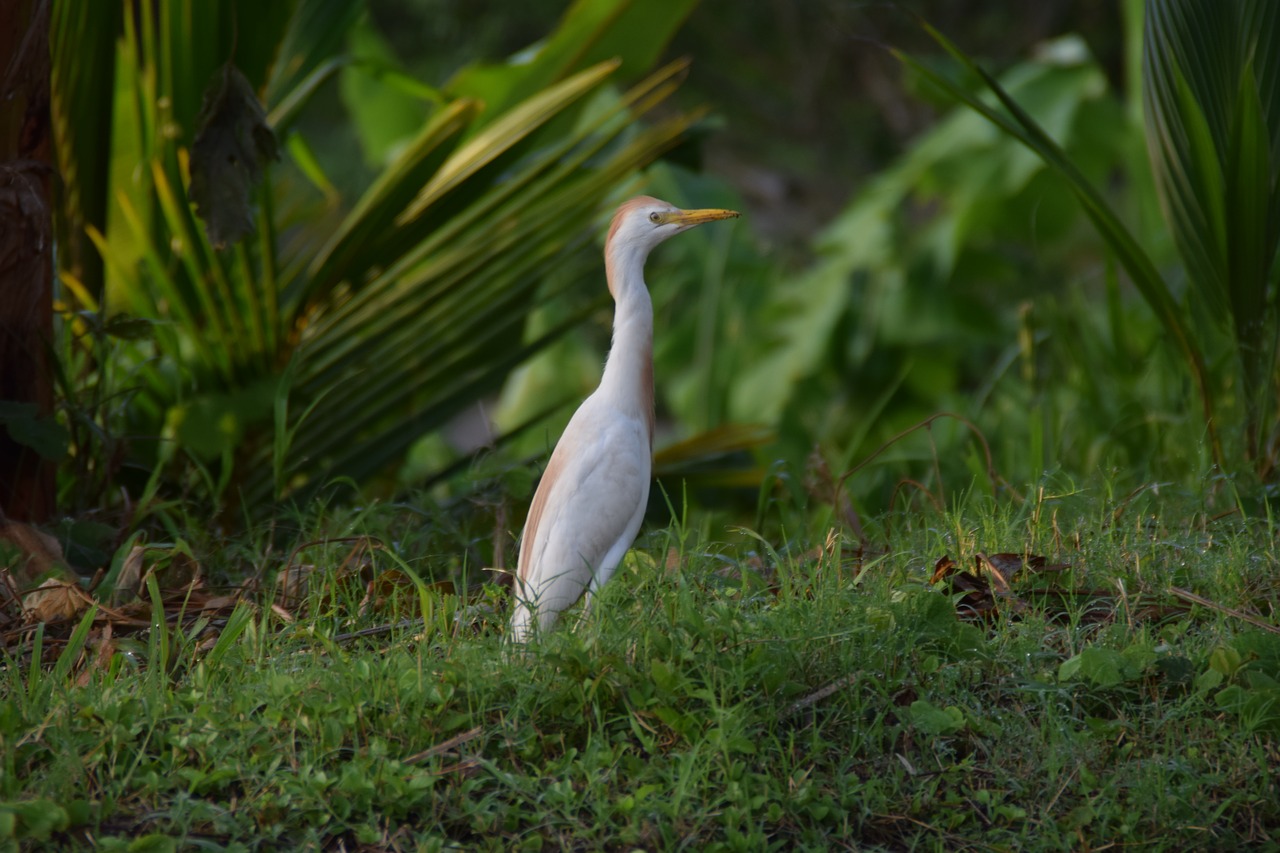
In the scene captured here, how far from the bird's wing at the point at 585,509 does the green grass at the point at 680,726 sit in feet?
0.51

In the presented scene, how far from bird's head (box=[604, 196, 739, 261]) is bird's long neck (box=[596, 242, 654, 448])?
0.02m

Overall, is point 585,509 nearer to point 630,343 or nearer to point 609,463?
point 609,463

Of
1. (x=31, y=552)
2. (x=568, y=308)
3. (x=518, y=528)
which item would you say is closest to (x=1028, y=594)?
(x=518, y=528)

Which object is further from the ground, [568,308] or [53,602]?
[53,602]

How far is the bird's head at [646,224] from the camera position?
8.23 feet

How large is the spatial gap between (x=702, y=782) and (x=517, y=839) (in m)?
0.27

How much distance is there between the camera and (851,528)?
299 cm

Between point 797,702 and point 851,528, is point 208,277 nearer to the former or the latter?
point 851,528

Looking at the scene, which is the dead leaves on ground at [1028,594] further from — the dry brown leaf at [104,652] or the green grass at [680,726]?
the dry brown leaf at [104,652]

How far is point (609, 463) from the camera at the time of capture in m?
2.40

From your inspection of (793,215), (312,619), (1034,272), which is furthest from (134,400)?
(793,215)

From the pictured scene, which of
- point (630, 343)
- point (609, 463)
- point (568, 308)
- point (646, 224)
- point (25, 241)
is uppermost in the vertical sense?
point (25, 241)

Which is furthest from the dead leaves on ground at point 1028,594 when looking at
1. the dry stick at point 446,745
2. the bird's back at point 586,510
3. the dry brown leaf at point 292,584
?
the dry brown leaf at point 292,584

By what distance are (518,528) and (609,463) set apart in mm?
887
